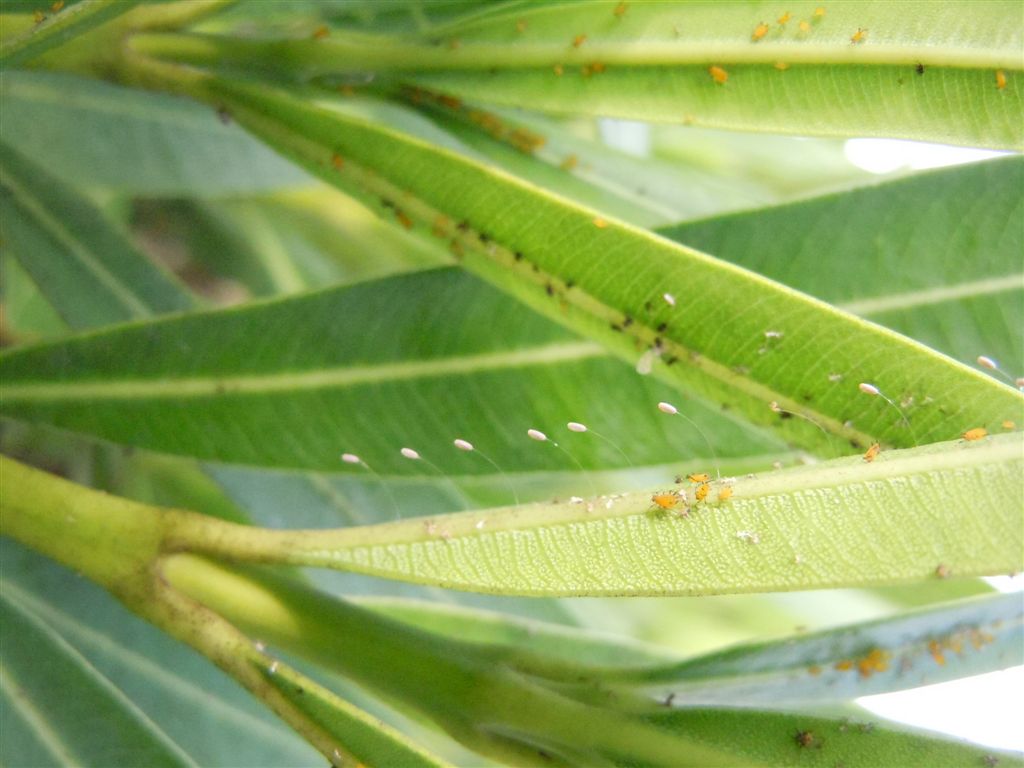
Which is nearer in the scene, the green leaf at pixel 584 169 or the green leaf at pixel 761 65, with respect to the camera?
the green leaf at pixel 761 65

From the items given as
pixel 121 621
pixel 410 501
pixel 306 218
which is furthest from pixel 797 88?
pixel 306 218

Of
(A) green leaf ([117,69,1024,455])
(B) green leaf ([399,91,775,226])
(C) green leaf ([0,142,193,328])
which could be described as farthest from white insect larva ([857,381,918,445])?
(C) green leaf ([0,142,193,328])

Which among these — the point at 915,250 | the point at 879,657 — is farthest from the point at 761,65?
the point at 879,657

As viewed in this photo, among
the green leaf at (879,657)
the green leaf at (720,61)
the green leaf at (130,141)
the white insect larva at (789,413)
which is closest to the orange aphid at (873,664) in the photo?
the green leaf at (879,657)

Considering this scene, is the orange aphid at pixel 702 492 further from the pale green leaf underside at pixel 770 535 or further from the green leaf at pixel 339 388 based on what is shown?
the green leaf at pixel 339 388

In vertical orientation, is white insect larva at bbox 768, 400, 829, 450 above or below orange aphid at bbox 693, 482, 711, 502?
above

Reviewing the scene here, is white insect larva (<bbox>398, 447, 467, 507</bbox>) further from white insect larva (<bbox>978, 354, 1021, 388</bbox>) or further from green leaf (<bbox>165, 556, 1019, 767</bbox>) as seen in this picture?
white insect larva (<bbox>978, 354, 1021, 388</bbox>)
